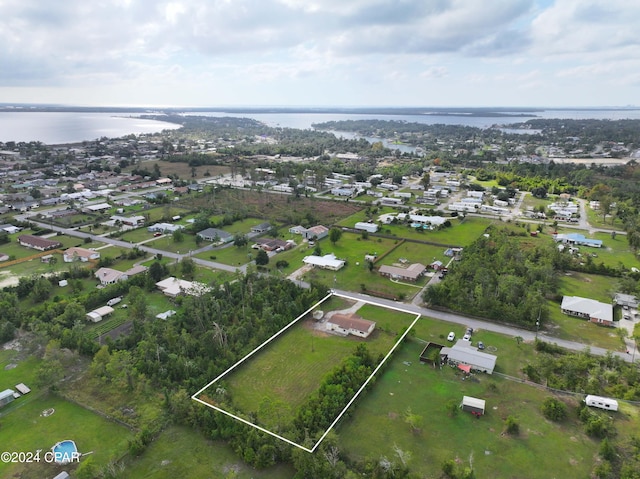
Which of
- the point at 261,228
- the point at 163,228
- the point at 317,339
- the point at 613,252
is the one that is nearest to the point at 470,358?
the point at 317,339

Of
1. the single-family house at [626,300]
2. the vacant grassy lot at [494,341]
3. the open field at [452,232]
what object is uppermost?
the single-family house at [626,300]

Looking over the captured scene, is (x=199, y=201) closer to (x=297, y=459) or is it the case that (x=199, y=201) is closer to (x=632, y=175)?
(x=297, y=459)

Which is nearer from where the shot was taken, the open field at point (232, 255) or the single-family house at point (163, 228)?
the open field at point (232, 255)

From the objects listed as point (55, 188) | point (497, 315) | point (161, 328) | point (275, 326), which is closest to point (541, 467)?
point (497, 315)

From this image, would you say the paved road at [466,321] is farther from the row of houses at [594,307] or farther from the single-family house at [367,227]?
the single-family house at [367,227]

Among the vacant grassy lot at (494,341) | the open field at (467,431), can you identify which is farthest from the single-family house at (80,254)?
the vacant grassy lot at (494,341)
